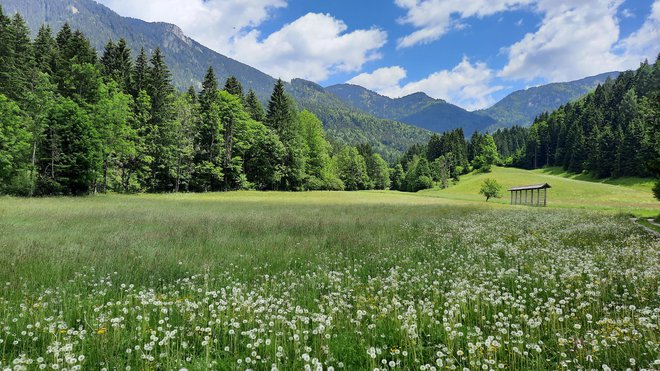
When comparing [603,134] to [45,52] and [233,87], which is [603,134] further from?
[45,52]

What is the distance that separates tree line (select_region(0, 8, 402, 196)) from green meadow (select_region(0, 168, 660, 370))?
21.3 m

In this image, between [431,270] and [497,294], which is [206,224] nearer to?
[431,270]

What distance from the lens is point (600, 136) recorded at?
90250 mm

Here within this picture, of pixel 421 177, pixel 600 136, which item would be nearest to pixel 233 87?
pixel 421 177

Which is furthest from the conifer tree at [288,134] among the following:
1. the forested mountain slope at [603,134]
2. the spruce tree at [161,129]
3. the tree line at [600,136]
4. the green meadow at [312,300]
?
the forested mountain slope at [603,134]

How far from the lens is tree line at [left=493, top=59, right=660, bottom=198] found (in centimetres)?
8156

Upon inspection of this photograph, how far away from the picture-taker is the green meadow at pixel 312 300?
3883mm

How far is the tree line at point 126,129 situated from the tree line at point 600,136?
64023 mm

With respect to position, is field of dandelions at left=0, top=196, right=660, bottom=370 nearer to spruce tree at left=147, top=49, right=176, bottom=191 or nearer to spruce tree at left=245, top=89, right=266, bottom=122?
spruce tree at left=147, top=49, right=176, bottom=191

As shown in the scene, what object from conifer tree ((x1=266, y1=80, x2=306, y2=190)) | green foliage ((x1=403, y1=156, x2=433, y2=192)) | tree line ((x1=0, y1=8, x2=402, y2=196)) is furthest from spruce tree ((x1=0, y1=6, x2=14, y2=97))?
green foliage ((x1=403, y1=156, x2=433, y2=192))

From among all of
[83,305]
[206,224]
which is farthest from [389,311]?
[206,224]

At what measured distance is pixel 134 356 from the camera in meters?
4.06

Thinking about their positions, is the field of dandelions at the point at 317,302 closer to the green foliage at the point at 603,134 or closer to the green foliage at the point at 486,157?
the green foliage at the point at 603,134

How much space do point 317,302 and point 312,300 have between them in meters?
0.12
